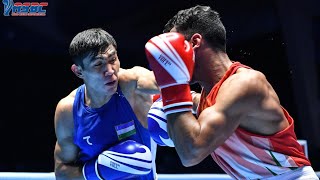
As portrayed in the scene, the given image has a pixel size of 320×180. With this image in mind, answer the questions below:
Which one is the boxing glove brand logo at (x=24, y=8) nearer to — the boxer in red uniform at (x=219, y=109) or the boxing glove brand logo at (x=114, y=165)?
the boxing glove brand logo at (x=114, y=165)

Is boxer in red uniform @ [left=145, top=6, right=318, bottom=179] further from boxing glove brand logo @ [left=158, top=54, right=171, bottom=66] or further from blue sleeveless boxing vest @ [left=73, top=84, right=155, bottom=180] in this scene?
blue sleeveless boxing vest @ [left=73, top=84, right=155, bottom=180]

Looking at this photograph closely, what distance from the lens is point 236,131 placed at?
6.38 ft

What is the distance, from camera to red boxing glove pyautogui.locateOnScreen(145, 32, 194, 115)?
6.18 ft

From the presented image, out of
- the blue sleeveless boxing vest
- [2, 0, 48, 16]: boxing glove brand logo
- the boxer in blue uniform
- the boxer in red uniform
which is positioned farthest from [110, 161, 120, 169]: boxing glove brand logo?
[2, 0, 48, 16]: boxing glove brand logo

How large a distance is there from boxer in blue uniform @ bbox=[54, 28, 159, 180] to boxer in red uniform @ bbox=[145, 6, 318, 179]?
0.91m

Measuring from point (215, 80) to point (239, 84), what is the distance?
A: 215mm

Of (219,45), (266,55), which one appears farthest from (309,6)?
(219,45)

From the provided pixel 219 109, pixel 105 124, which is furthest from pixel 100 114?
pixel 219 109

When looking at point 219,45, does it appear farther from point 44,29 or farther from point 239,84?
point 44,29

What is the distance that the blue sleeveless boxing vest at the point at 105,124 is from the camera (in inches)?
120

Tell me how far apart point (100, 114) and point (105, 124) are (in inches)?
2.8

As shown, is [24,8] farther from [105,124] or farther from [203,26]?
[203,26]

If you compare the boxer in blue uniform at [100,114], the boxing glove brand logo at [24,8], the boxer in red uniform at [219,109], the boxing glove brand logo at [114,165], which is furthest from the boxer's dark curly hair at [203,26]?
the boxing glove brand logo at [24,8]

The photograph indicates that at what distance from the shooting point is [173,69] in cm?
188
